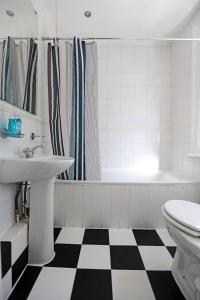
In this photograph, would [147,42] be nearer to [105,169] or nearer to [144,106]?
[144,106]

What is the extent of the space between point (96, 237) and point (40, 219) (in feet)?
1.99

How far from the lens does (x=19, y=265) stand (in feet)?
3.68

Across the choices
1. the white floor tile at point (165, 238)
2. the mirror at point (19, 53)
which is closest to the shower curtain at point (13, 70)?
the mirror at point (19, 53)

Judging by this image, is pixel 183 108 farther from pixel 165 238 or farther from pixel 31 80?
pixel 31 80

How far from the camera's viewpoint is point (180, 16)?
2045 mm

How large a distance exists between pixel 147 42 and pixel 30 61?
5.62 ft

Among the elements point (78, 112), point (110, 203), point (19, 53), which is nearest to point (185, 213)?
point (110, 203)

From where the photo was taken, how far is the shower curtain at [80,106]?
5.68ft

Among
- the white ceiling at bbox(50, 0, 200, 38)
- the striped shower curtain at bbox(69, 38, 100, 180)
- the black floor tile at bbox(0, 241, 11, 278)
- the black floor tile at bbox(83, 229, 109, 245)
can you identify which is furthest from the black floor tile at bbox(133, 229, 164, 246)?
the white ceiling at bbox(50, 0, 200, 38)

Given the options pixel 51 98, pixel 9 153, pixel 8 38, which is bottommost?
pixel 9 153

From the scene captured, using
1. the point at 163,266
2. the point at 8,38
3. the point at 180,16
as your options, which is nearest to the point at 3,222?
the point at 163,266

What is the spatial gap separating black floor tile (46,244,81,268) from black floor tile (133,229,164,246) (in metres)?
0.53

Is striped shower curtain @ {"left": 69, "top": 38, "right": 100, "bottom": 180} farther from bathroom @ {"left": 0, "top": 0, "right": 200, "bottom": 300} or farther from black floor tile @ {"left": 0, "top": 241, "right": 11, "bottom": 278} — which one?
black floor tile @ {"left": 0, "top": 241, "right": 11, "bottom": 278}

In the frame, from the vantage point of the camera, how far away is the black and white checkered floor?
3.30 feet
